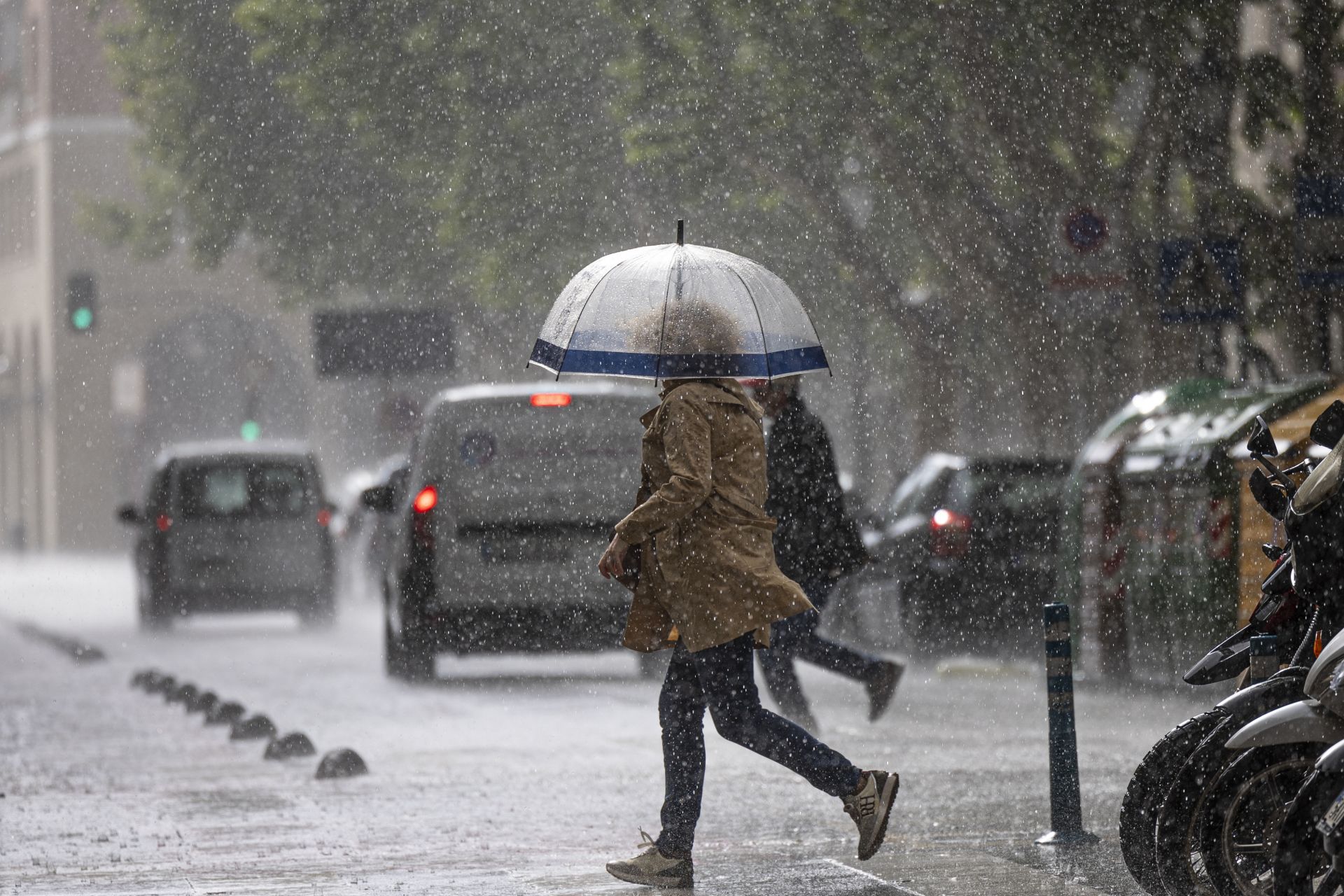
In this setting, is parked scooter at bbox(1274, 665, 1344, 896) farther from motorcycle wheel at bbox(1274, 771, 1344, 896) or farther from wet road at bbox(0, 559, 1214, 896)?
wet road at bbox(0, 559, 1214, 896)

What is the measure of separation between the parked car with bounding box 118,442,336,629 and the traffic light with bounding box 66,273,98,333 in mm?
7879

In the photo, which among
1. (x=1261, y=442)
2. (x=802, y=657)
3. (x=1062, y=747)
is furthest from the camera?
(x=802, y=657)

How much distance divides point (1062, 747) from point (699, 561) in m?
1.58

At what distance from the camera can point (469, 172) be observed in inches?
1001

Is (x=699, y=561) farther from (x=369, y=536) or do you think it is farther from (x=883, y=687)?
(x=369, y=536)

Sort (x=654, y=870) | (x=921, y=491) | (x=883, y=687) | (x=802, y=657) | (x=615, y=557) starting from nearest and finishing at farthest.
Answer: (x=615, y=557)
(x=654, y=870)
(x=802, y=657)
(x=883, y=687)
(x=921, y=491)

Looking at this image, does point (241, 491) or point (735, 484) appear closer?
point (735, 484)

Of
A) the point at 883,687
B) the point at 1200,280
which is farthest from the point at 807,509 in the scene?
the point at 1200,280

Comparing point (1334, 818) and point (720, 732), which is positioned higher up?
point (1334, 818)

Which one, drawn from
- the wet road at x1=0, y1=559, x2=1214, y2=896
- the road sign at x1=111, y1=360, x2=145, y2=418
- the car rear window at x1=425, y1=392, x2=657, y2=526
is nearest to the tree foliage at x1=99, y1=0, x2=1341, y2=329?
the wet road at x1=0, y1=559, x2=1214, y2=896

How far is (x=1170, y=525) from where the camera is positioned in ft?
47.3

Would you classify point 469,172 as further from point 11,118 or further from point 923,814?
point 11,118

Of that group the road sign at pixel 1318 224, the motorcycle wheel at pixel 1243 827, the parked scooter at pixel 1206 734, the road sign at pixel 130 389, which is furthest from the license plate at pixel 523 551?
the road sign at pixel 130 389

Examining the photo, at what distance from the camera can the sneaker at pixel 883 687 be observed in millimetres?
12422
